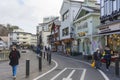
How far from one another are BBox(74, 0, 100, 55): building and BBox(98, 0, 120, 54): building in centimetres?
509

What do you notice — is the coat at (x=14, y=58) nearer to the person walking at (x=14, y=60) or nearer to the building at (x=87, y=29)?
the person walking at (x=14, y=60)

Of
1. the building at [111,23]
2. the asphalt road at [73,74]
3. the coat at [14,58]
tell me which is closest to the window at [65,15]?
the building at [111,23]

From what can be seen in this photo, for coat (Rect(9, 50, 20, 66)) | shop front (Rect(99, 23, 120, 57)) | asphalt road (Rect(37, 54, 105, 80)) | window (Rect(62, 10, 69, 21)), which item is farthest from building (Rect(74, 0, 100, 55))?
coat (Rect(9, 50, 20, 66))

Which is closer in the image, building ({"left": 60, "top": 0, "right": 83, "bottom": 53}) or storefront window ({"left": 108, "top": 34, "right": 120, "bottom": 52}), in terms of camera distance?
storefront window ({"left": 108, "top": 34, "right": 120, "bottom": 52})

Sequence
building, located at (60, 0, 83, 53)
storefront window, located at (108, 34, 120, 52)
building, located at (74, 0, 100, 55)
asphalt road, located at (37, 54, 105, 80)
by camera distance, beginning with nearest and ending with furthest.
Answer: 1. asphalt road, located at (37, 54, 105, 80)
2. storefront window, located at (108, 34, 120, 52)
3. building, located at (74, 0, 100, 55)
4. building, located at (60, 0, 83, 53)

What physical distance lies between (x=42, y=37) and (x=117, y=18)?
84.5 metres

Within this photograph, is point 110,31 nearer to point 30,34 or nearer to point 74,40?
point 74,40

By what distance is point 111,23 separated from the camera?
31.9 metres

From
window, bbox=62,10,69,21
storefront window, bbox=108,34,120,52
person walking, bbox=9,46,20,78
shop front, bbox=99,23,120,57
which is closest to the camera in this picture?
person walking, bbox=9,46,20,78

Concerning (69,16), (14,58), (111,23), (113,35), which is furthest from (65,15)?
(14,58)

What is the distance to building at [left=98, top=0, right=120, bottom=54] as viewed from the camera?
31111 mm

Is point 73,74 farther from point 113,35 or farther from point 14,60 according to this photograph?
point 113,35

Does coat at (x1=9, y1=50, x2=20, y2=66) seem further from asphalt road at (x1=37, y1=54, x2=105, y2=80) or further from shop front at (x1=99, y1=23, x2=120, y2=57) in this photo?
shop front at (x1=99, y1=23, x2=120, y2=57)

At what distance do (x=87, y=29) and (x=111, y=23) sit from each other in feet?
47.3
